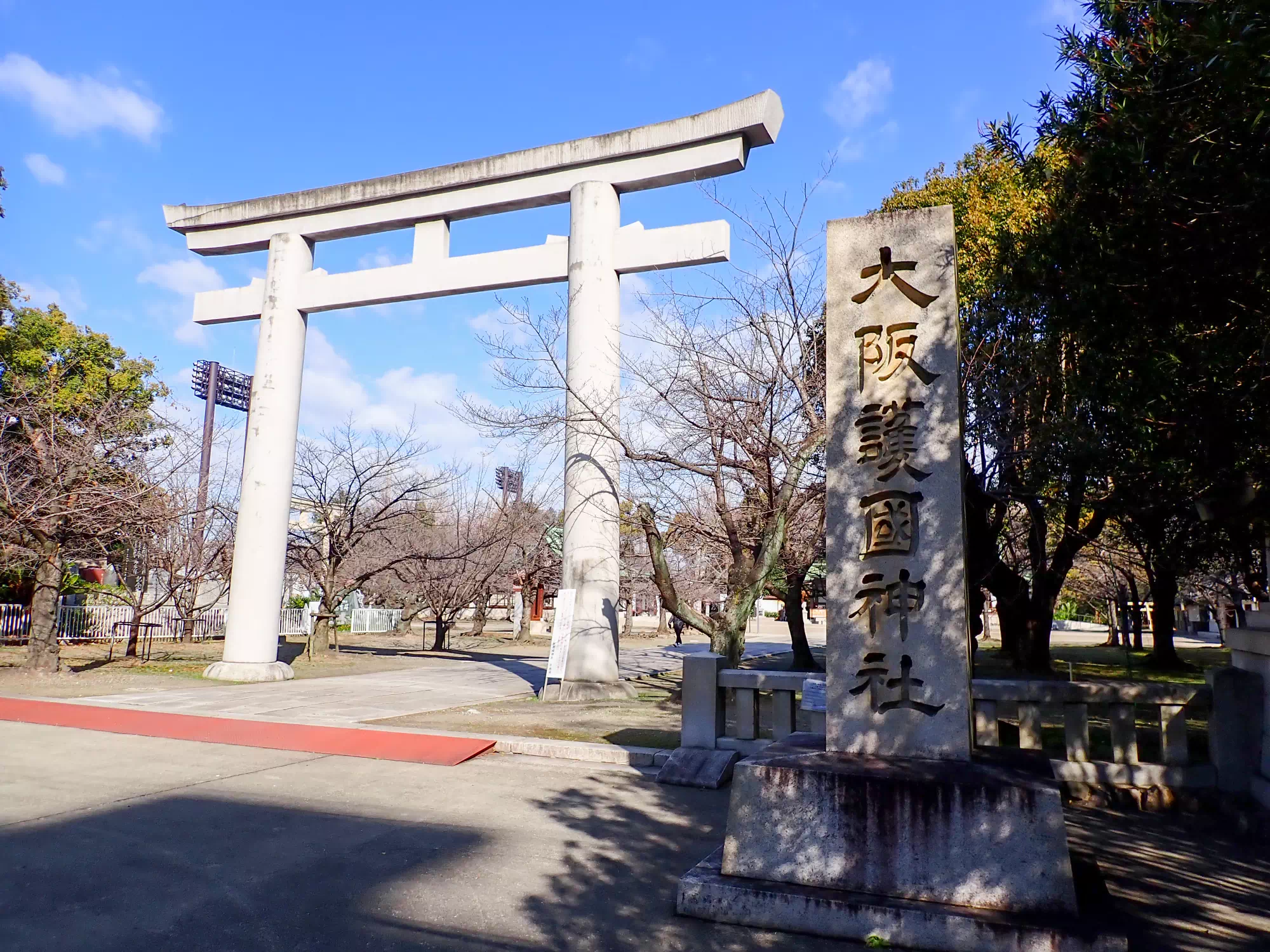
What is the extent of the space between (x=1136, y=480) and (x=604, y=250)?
8.52 metres

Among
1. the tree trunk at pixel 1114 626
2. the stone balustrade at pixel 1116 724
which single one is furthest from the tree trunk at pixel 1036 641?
the tree trunk at pixel 1114 626

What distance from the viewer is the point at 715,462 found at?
34.9 feet

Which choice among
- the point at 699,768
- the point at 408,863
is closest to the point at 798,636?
the point at 699,768

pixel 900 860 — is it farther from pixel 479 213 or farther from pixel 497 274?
pixel 479 213

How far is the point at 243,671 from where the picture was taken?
51.1ft

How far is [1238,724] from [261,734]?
386 inches

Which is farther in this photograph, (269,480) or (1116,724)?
(269,480)

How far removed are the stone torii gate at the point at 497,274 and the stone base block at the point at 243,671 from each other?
0.02 m

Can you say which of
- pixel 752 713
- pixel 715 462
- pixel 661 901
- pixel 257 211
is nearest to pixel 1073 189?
pixel 715 462

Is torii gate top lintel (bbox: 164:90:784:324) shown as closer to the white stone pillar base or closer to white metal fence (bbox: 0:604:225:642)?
the white stone pillar base

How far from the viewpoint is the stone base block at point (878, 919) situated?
3760 mm

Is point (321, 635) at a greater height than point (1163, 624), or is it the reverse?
point (1163, 624)

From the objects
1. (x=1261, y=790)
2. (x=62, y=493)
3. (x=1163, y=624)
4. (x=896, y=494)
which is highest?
(x=62, y=493)

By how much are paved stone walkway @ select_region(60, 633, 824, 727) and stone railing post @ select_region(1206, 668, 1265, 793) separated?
914 centimetres
